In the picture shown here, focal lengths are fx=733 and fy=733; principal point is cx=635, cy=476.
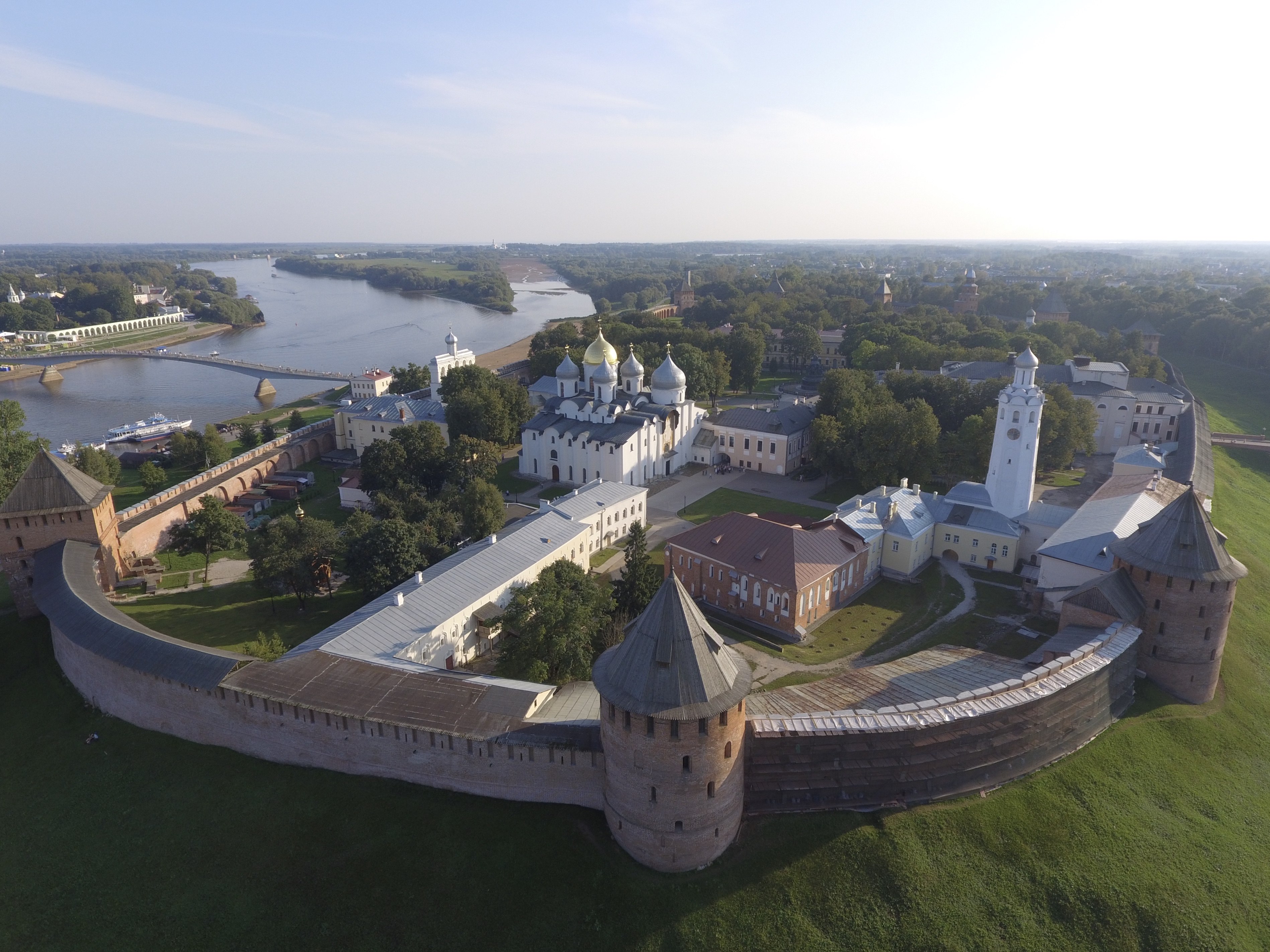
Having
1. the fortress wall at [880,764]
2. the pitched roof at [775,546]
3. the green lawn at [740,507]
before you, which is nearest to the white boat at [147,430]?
the green lawn at [740,507]

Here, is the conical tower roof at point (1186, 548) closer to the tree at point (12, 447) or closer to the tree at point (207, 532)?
the tree at point (207, 532)

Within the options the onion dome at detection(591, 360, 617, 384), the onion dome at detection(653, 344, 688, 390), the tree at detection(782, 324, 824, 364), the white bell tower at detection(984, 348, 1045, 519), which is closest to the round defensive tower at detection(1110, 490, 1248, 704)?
the white bell tower at detection(984, 348, 1045, 519)

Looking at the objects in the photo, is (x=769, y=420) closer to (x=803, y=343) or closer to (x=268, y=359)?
(x=803, y=343)

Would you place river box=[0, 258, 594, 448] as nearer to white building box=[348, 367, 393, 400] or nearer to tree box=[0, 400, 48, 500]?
white building box=[348, 367, 393, 400]

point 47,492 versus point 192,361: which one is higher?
point 47,492

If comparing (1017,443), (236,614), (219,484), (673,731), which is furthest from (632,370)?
(673,731)

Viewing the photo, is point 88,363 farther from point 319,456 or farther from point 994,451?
point 994,451
